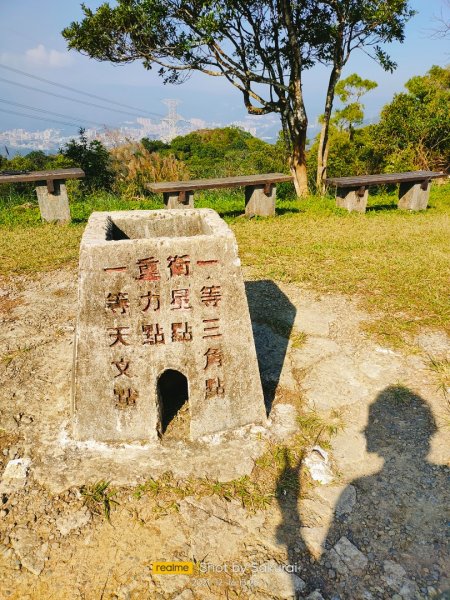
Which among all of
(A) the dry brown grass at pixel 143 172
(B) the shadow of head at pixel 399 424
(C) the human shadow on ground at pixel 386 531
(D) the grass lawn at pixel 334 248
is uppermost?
(A) the dry brown grass at pixel 143 172

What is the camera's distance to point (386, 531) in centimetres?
206

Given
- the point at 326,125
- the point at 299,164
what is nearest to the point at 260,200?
the point at 299,164

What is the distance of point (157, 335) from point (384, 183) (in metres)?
6.87

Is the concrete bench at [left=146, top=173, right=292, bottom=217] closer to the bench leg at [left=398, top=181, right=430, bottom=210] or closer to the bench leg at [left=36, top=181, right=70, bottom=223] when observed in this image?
the bench leg at [left=36, top=181, right=70, bottom=223]

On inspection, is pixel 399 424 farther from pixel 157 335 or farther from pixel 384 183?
pixel 384 183

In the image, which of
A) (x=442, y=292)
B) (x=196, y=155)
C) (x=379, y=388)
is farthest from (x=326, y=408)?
(x=196, y=155)

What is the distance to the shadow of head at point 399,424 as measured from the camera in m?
2.56

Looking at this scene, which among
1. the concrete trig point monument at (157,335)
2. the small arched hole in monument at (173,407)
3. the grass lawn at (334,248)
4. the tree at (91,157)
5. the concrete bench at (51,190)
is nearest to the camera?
the concrete trig point monument at (157,335)

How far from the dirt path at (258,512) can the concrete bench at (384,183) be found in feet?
16.9

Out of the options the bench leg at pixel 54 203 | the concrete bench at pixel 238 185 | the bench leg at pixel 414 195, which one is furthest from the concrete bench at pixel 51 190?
the bench leg at pixel 414 195

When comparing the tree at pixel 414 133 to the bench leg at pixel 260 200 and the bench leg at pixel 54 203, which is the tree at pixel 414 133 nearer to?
the bench leg at pixel 260 200

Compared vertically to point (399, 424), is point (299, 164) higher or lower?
higher

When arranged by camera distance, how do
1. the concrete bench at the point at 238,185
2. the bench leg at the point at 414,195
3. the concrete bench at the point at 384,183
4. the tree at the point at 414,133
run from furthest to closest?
the tree at the point at 414,133 < the bench leg at the point at 414,195 < the concrete bench at the point at 384,183 < the concrete bench at the point at 238,185

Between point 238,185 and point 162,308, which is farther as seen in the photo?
point 238,185
